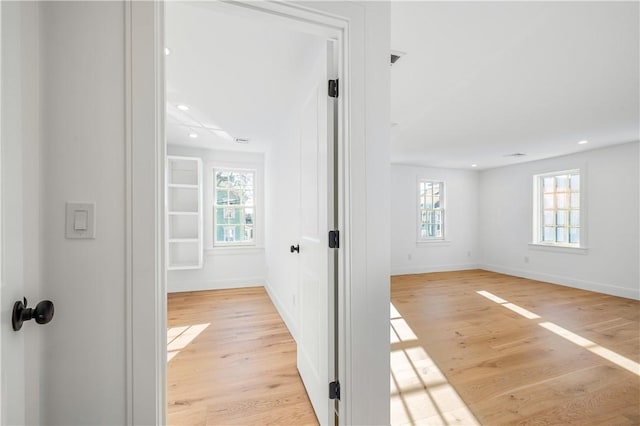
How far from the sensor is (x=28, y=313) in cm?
77

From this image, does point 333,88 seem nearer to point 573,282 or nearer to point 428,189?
point 428,189

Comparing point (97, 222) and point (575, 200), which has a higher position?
point (575, 200)

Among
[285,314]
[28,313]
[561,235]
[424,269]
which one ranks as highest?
[28,313]

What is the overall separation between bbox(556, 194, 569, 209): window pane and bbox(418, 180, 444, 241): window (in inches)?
82.5

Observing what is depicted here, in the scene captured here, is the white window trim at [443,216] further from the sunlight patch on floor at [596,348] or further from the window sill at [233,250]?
the window sill at [233,250]

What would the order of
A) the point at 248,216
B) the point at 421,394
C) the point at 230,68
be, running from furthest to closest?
the point at 248,216, the point at 230,68, the point at 421,394

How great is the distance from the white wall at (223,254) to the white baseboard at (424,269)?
117 inches

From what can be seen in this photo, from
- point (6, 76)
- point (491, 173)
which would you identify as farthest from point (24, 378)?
point (491, 173)

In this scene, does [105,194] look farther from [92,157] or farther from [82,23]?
[82,23]

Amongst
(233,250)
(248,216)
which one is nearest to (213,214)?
(248,216)

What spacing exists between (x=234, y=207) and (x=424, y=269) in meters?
4.37

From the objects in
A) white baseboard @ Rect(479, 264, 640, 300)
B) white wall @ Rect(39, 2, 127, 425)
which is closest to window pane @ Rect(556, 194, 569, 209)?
white baseboard @ Rect(479, 264, 640, 300)

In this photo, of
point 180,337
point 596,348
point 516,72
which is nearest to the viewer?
point 516,72

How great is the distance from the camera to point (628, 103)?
110 inches
